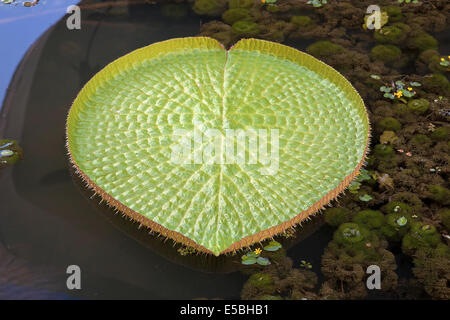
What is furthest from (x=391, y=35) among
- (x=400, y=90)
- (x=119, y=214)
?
(x=119, y=214)

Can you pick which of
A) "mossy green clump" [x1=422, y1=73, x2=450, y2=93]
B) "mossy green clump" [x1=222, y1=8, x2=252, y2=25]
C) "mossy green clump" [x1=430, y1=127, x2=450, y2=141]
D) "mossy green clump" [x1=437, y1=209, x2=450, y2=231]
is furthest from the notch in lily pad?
"mossy green clump" [x1=222, y1=8, x2=252, y2=25]

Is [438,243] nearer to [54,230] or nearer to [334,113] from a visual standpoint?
[334,113]

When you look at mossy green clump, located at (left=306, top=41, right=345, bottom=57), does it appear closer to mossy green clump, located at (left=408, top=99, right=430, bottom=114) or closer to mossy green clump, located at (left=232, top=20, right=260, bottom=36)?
mossy green clump, located at (left=232, top=20, right=260, bottom=36)

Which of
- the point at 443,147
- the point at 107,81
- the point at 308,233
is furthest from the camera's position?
the point at 107,81

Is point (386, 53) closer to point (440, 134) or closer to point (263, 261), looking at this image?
point (440, 134)

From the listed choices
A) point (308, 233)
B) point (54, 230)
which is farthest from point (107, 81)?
point (308, 233)

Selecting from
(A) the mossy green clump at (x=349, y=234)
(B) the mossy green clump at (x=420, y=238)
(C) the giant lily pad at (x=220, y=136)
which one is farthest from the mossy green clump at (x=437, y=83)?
(A) the mossy green clump at (x=349, y=234)

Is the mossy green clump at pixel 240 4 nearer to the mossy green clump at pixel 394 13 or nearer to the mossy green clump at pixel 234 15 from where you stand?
the mossy green clump at pixel 234 15
